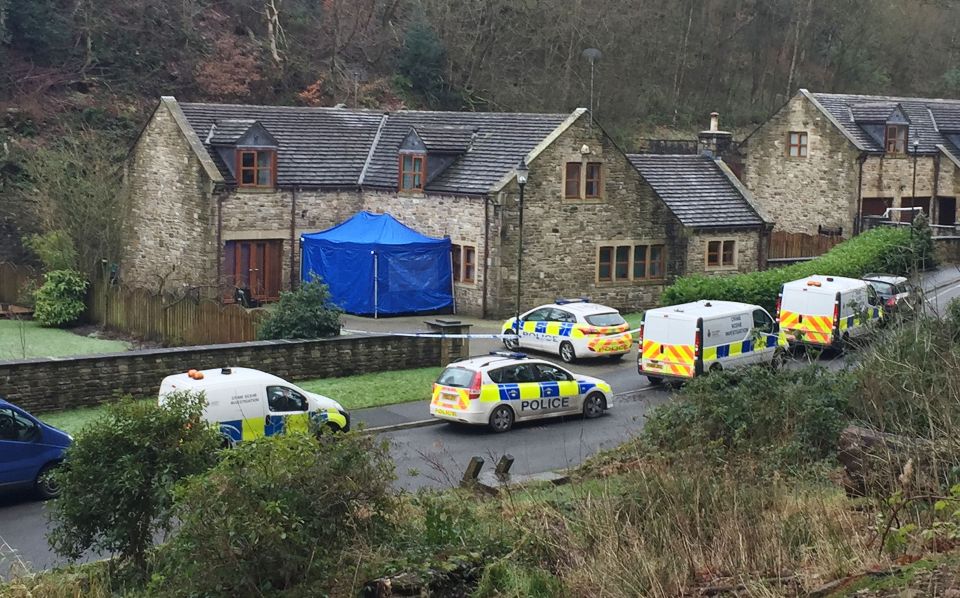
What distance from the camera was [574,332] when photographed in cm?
2886

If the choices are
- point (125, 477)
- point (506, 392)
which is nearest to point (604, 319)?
point (506, 392)

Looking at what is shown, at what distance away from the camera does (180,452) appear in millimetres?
12250

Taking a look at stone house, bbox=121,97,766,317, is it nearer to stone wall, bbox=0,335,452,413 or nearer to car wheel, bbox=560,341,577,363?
car wheel, bbox=560,341,577,363

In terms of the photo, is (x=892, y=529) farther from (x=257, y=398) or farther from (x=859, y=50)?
(x=859, y=50)

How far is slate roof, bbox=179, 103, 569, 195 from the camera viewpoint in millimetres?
35906

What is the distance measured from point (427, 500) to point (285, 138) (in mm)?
27962

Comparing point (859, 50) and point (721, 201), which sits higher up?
point (859, 50)

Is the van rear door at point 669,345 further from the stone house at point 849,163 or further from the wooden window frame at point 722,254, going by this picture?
the stone house at point 849,163

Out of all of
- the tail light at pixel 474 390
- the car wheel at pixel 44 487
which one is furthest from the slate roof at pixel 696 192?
the car wheel at pixel 44 487

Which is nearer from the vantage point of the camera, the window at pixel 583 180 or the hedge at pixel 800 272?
the hedge at pixel 800 272

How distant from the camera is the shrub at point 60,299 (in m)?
33.8

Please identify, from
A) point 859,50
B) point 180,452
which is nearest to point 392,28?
point 859,50

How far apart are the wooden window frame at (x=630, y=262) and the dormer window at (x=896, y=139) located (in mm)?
17460

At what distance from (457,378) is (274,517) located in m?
12.5
